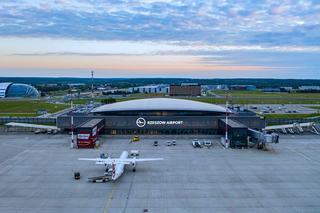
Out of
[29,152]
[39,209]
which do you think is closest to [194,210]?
[39,209]

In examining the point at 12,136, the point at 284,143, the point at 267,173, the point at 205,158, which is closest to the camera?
the point at 267,173

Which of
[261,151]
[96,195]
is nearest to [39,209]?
[96,195]

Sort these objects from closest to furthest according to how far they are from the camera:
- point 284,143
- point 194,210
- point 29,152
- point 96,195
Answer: point 194,210 → point 96,195 → point 29,152 → point 284,143

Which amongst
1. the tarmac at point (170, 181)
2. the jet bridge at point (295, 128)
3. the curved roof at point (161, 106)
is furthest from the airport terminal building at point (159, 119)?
the tarmac at point (170, 181)

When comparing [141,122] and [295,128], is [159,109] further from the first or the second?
[295,128]

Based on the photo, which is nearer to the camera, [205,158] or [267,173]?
[267,173]

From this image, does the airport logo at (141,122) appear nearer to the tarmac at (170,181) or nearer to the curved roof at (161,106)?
the curved roof at (161,106)

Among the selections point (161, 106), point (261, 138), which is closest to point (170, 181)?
point (261, 138)

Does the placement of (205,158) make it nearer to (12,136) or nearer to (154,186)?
(154,186)
